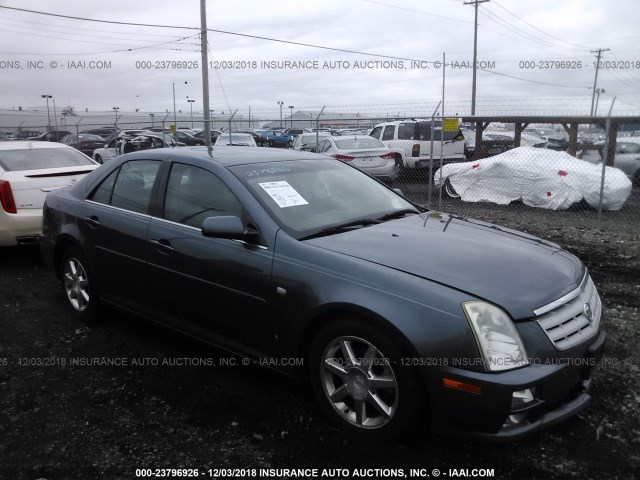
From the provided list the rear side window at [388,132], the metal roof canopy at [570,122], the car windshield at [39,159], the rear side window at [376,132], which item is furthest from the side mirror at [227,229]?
the rear side window at [376,132]

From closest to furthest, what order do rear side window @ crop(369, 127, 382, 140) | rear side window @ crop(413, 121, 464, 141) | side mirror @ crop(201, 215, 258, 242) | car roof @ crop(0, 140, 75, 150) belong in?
side mirror @ crop(201, 215, 258, 242) < car roof @ crop(0, 140, 75, 150) < rear side window @ crop(413, 121, 464, 141) < rear side window @ crop(369, 127, 382, 140)

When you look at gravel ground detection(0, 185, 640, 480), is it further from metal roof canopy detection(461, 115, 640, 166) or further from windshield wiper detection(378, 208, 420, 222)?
metal roof canopy detection(461, 115, 640, 166)

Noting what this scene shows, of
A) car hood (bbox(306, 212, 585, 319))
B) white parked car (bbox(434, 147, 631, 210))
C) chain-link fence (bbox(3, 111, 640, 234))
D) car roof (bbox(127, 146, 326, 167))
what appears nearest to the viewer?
car hood (bbox(306, 212, 585, 319))

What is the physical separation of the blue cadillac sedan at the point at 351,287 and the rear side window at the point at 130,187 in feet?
0.06

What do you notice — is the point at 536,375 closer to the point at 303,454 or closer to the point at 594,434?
the point at 594,434

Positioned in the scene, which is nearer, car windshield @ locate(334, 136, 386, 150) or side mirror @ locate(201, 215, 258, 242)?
side mirror @ locate(201, 215, 258, 242)

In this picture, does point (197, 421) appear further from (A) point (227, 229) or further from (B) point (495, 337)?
(B) point (495, 337)

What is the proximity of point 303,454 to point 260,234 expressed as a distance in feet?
4.19

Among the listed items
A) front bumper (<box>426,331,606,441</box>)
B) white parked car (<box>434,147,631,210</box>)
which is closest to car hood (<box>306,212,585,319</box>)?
front bumper (<box>426,331,606,441</box>)

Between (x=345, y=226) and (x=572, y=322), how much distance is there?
145 cm

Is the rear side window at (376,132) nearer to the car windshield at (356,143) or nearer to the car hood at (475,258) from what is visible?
the car windshield at (356,143)

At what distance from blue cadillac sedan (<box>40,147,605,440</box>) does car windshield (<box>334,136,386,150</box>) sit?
343 inches

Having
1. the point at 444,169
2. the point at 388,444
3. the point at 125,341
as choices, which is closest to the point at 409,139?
the point at 444,169

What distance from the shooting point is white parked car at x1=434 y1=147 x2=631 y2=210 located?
10242 mm
